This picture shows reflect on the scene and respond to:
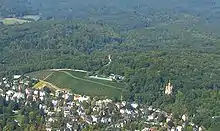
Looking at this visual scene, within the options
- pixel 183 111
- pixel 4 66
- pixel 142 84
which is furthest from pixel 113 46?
pixel 183 111

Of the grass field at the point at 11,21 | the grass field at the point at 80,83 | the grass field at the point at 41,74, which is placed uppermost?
the grass field at the point at 80,83

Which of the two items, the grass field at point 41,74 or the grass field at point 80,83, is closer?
the grass field at point 80,83

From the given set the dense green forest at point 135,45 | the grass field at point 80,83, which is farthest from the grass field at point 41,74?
the dense green forest at point 135,45

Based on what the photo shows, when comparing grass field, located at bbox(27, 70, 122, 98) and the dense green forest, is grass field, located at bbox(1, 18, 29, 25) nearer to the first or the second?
the dense green forest

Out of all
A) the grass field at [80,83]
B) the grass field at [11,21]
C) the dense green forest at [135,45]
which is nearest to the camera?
the dense green forest at [135,45]

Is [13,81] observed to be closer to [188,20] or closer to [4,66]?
[4,66]

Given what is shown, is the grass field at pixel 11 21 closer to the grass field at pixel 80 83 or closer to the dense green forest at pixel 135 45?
the dense green forest at pixel 135 45

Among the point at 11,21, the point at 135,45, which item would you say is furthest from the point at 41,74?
the point at 11,21
